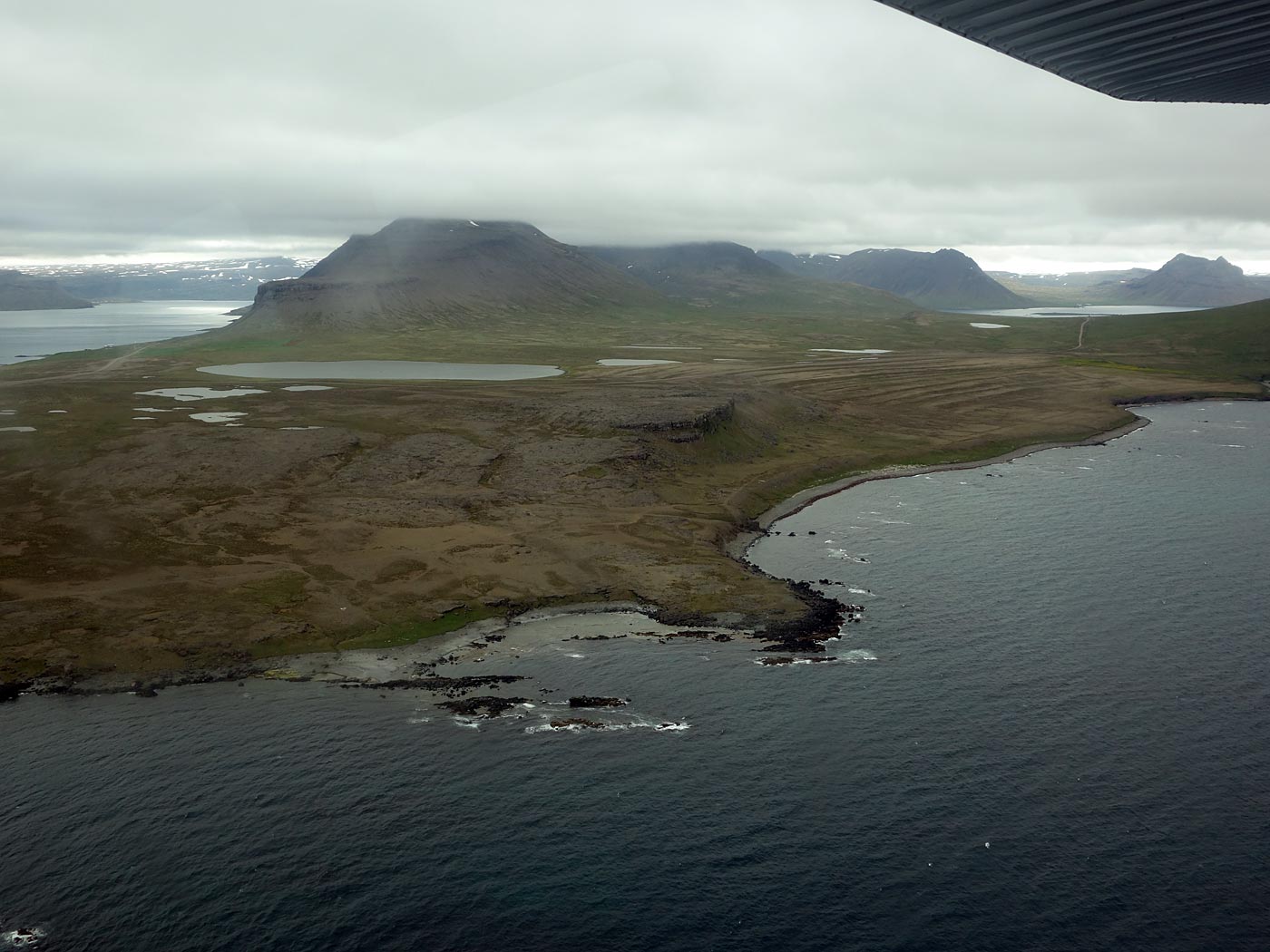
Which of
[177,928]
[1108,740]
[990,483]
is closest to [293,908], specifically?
[177,928]

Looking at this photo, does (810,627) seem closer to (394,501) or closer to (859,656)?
(859,656)

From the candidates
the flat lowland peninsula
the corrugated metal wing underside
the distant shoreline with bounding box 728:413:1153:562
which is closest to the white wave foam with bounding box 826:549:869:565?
the distant shoreline with bounding box 728:413:1153:562

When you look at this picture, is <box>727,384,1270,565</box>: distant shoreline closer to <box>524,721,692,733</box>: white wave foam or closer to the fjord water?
the fjord water

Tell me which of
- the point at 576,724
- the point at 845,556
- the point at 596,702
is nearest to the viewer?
the point at 576,724

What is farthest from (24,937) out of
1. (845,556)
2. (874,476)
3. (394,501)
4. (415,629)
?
(874,476)

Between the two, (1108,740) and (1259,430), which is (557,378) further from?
A: (1108,740)

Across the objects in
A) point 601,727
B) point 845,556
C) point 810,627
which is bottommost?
point 601,727

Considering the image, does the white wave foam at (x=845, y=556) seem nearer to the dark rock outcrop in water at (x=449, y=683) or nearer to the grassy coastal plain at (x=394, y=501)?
the grassy coastal plain at (x=394, y=501)
